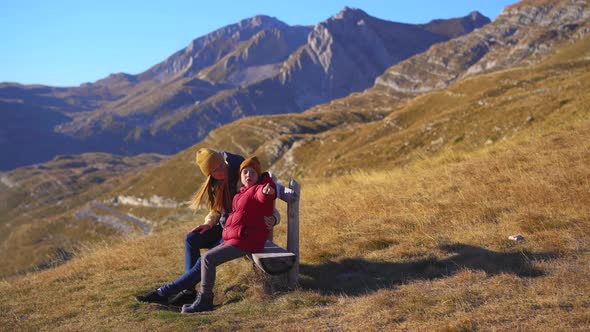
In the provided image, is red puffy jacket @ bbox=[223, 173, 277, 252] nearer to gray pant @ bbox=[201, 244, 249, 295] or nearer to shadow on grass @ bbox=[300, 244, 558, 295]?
gray pant @ bbox=[201, 244, 249, 295]

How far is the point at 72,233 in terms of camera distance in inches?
5330

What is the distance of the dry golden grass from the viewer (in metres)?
5.83

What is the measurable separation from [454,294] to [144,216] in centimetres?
12769

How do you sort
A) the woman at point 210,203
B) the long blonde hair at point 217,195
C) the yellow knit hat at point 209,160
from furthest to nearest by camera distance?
the long blonde hair at point 217,195 < the yellow knit hat at point 209,160 < the woman at point 210,203

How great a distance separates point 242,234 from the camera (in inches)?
295

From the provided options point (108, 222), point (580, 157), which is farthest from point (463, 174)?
point (108, 222)

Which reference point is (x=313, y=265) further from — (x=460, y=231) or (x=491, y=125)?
(x=491, y=125)

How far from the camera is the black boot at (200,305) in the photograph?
287 inches

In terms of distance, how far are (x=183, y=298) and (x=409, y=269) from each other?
3704 millimetres

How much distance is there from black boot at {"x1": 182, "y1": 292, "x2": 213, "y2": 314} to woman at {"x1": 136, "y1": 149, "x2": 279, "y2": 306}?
656 millimetres

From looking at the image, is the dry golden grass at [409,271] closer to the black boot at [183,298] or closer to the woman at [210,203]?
the black boot at [183,298]

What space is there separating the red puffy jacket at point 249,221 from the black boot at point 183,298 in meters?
A: 1.19

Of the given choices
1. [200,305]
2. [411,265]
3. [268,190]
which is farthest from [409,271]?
[200,305]

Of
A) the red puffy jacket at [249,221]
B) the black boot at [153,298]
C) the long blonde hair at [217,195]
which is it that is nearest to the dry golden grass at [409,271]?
the black boot at [153,298]
